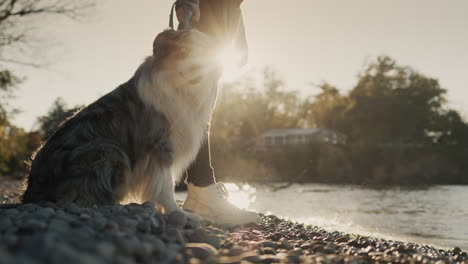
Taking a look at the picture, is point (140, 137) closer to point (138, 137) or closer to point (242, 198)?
point (138, 137)

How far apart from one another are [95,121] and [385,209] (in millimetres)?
7739

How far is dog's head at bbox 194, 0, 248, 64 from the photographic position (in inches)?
148

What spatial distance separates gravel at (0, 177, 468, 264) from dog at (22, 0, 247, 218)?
0.28 meters

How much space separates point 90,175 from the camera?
2.88 m

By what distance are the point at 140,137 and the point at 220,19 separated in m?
1.57

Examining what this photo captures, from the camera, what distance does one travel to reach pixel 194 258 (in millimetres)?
1850

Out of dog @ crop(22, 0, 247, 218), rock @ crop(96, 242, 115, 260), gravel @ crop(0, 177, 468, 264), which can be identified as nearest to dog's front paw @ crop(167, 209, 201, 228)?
gravel @ crop(0, 177, 468, 264)

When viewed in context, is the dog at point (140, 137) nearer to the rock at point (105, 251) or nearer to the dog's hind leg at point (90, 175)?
the dog's hind leg at point (90, 175)

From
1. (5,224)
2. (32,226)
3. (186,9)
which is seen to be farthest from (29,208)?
(186,9)

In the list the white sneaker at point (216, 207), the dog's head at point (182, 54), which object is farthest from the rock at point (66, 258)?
the white sneaker at point (216, 207)

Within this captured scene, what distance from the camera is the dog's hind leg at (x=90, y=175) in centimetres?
288

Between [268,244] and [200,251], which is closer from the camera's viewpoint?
[200,251]

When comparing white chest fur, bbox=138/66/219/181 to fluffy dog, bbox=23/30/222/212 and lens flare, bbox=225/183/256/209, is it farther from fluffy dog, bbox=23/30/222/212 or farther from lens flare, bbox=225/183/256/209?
lens flare, bbox=225/183/256/209

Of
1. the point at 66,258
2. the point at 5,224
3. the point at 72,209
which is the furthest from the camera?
the point at 72,209
